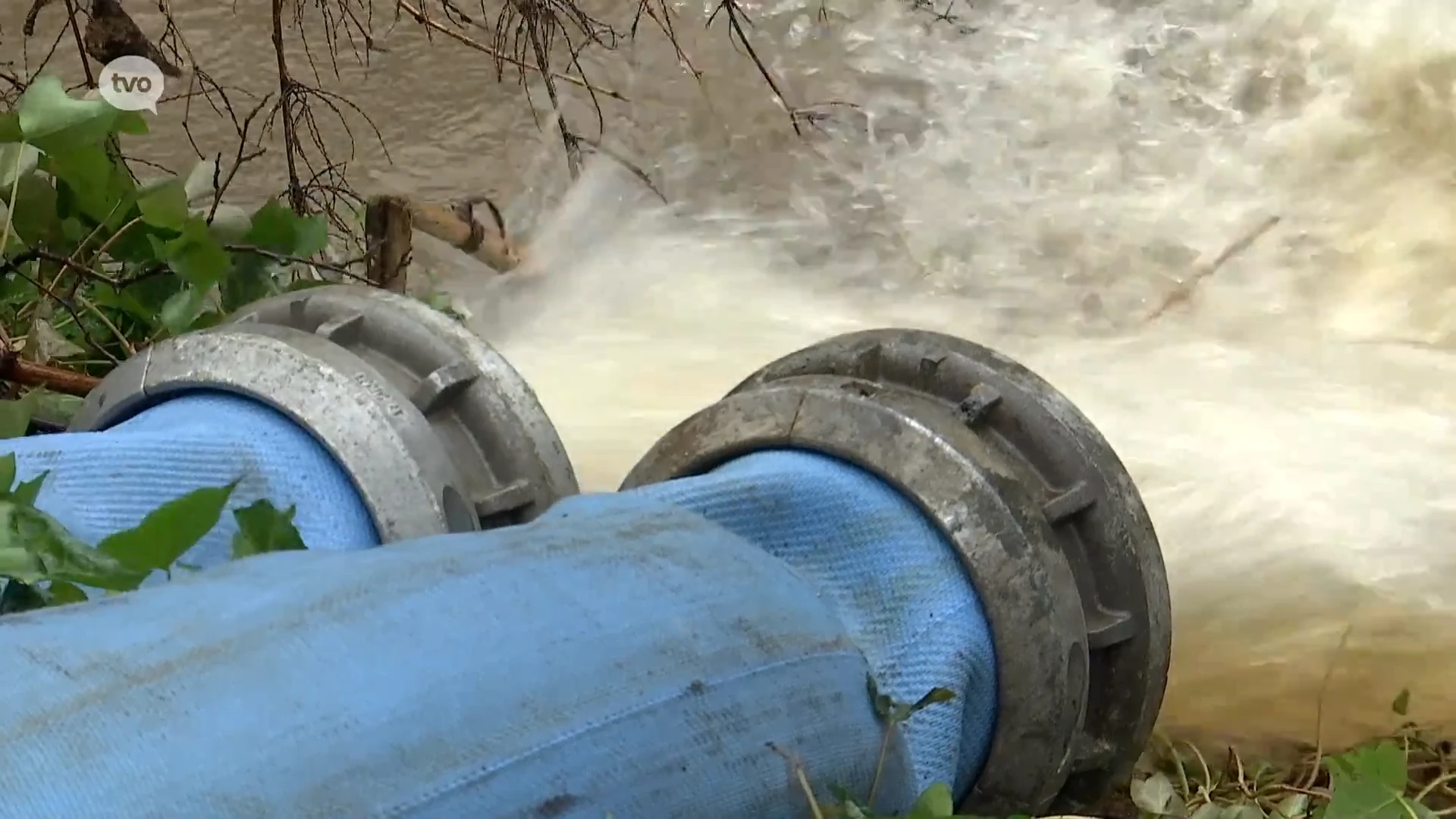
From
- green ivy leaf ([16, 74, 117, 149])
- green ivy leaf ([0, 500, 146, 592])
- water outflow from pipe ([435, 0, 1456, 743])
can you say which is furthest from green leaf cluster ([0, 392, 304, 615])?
water outflow from pipe ([435, 0, 1456, 743])

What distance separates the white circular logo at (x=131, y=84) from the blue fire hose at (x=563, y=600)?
0.48 ft

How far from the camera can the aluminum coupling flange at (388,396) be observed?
1.81 ft

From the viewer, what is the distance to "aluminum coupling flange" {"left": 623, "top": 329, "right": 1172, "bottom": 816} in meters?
0.49

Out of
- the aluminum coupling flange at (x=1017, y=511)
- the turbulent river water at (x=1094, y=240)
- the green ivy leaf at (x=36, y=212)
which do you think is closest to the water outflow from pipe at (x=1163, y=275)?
the turbulent river water at (x=1094, y=240)

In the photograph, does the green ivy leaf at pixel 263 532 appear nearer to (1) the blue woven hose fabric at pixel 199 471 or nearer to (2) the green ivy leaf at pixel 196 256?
(1) the blue woven hose fabric at pixel 199 471

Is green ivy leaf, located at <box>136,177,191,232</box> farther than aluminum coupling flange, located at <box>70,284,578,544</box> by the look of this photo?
Yes

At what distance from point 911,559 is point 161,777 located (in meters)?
0.31

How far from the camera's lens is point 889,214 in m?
1.43

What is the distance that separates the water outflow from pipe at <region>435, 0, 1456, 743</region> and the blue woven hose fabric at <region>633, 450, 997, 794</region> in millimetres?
325

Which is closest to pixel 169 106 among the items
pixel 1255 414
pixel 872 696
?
pixel 1255 414

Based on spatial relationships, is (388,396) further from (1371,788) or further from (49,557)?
(1371,788)

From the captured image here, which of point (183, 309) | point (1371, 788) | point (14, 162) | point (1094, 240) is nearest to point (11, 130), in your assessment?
point (14, 162)

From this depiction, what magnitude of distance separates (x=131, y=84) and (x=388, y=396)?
0.29 meters

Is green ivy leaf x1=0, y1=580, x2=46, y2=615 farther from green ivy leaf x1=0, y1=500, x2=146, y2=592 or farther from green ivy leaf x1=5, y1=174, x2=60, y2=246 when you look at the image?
green ivy leaf x1=5, y1=174, x2=60, y2=246
